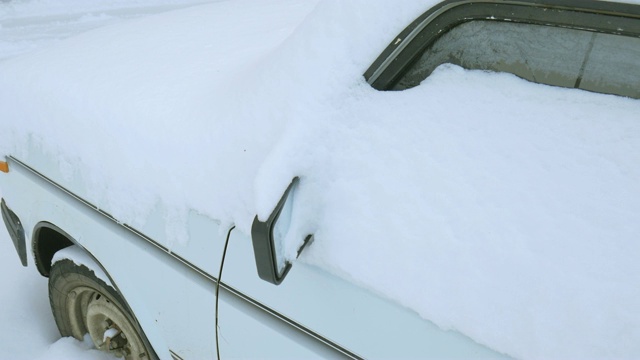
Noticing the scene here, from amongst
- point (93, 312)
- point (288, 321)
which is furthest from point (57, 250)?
point (288, 321)

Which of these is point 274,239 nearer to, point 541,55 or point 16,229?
point 541,55

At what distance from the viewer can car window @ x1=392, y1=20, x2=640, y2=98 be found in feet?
3.21

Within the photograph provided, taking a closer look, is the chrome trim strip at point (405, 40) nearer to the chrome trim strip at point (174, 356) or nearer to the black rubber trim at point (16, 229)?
the chrome trim strip at point (174, 356)

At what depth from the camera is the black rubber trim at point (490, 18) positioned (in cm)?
96

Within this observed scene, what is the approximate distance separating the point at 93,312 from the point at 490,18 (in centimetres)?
184

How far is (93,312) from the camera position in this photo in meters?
1.95

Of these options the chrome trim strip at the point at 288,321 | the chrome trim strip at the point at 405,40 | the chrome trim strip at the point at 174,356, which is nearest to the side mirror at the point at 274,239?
the chrome trim strip at the point at 288,321

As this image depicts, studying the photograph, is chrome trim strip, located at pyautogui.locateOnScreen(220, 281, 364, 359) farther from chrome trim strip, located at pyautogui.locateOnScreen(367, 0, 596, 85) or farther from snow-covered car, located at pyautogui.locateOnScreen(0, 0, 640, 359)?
chrome trim strip, located at pyautogui.locateOnScreen(367, 0, 596, 85)

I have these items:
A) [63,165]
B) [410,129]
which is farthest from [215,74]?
[410,129]

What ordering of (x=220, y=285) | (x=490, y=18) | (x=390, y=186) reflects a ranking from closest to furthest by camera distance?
(x=390, y=186)
(x=490, y=18)
(x=220, y=285)

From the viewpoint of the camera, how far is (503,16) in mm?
1049

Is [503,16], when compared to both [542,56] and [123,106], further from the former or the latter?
[123,106]

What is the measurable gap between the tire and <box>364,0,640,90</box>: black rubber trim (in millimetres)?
1292

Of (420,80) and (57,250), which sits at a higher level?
(420,80)
